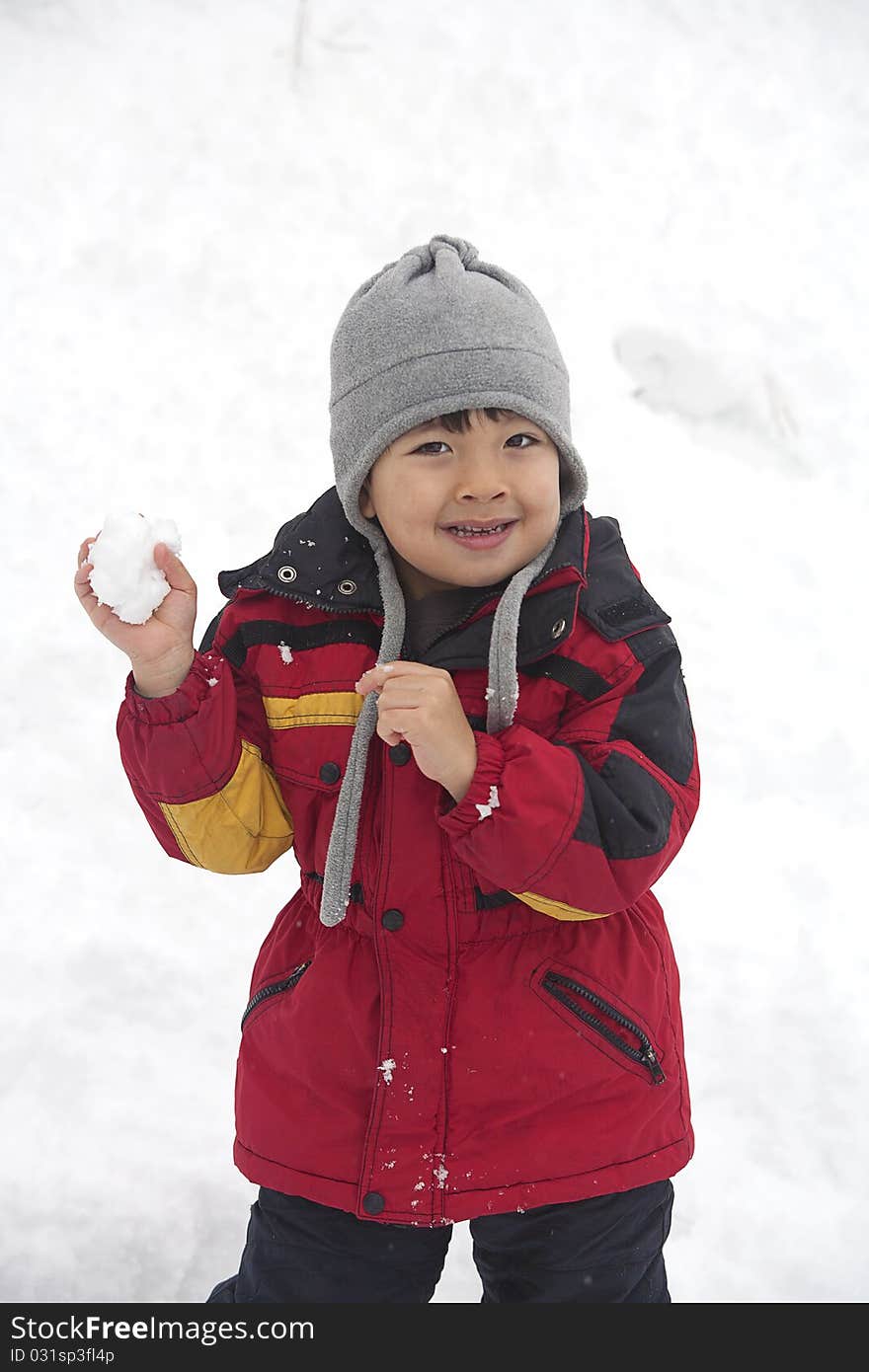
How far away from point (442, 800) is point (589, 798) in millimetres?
222

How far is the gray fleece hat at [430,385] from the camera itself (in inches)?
57.4

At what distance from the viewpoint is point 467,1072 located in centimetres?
151

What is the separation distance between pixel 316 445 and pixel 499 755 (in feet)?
8.06

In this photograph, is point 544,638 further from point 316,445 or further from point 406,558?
point 316,445

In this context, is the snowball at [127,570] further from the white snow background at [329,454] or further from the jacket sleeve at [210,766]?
the white snow background at [329,454]

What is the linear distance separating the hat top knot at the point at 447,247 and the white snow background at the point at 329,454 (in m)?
1.54

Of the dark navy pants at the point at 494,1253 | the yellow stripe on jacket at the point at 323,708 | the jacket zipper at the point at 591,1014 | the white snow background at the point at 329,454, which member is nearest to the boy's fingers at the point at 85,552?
the yellow stripe on jacket at the point at 323,708

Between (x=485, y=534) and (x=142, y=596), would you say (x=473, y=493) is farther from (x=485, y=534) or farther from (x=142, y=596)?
(x=142, y=596)

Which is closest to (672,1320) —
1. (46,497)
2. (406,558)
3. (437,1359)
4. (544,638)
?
(437,1359)

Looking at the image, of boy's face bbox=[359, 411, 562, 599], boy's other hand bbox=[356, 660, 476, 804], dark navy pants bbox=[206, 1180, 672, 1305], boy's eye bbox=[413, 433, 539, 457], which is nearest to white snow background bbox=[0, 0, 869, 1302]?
dark navy pants bbox=[206, 1180, 672, 1305]

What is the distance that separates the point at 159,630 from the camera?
1.46m

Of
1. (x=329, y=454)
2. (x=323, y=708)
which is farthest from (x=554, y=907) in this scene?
(x=329, y=454)

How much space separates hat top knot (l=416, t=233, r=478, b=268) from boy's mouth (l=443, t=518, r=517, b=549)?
1.18ft

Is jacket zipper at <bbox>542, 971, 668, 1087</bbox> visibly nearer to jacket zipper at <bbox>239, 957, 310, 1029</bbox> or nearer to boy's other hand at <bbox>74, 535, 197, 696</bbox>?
jacket zipper at <bbox>239, 957, 310, 1029</bbox>
